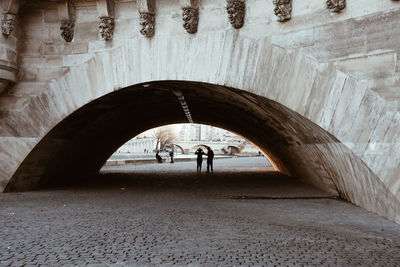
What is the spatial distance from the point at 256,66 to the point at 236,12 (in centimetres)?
118

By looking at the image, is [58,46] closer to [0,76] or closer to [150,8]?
[0,76]

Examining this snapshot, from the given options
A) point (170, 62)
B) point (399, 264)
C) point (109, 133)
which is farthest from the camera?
point (109, 133)

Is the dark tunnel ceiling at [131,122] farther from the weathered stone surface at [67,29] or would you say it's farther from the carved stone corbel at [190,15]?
the weathered stone surface at [67,29]

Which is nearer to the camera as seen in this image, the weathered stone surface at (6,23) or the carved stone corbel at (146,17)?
the carved stone corbel at (146,17)

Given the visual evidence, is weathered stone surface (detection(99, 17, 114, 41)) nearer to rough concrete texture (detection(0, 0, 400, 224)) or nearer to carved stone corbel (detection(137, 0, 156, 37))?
rough concrete texture (detection(0, 0, 400, 224))

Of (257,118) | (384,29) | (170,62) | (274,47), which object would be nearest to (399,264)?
(384,29)

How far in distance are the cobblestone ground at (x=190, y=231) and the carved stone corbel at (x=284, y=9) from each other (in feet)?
12.1

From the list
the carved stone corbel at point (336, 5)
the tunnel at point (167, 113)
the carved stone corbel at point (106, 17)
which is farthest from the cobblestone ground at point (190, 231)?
the carved stone corbel at point (106, 17)

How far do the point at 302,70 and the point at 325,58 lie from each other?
442 mm

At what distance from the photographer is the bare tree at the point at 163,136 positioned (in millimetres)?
91262

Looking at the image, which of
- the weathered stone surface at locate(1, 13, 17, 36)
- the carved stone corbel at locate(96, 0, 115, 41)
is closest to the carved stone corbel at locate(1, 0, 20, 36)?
the weathered stone surface at locate(1, 13, 17, 36)

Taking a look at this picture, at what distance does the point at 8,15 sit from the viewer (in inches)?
383

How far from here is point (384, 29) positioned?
671cm

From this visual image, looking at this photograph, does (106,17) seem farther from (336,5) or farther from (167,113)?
(167,113)
